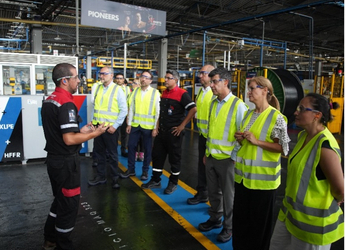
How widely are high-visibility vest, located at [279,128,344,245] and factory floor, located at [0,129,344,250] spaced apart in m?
1.45

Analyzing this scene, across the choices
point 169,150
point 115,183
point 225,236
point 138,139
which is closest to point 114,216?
point 115,183

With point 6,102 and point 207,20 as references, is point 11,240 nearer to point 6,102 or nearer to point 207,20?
point 6,102

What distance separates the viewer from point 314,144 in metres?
1.87

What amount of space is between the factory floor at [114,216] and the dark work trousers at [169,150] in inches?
15.3

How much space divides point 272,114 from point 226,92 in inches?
32.6

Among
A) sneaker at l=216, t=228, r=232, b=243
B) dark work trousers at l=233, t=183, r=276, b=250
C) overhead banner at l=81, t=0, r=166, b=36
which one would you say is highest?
overhead banner at l=81, t=0, r=166, b=36

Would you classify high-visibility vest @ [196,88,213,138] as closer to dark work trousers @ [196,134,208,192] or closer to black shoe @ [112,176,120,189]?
dark work trousers @ [196,134,208,192]

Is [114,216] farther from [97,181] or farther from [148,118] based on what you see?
[148,118]

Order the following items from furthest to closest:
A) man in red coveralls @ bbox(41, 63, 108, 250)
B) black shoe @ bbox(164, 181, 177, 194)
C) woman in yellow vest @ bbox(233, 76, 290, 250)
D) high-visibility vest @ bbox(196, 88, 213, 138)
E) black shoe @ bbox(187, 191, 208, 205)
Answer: black shoe @ bbox(164, 181, 177, 194), black shoe @ bbox(187, 191, 208, 205), high-visibility vest @ bbox(196, 88, 213, 138), man in red coveralls @ bbox(41, 63, 108, 250), woman in yellow vest @ bbox(233, 76, 290, 250)

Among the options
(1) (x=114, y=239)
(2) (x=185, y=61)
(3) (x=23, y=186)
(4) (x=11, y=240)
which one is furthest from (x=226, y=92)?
(2) (x=185, y=61)

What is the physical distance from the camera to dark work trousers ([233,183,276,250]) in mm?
2496

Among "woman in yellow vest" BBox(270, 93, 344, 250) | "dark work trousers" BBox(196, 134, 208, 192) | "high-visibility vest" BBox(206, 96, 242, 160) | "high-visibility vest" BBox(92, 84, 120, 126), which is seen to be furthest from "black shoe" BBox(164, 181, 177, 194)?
"woman in yellow vest" BBox(270, 93, 344, 250)

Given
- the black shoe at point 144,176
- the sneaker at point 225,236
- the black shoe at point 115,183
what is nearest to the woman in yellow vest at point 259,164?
the sneaker at point 225,236

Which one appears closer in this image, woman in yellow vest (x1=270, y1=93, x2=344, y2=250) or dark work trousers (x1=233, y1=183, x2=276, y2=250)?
woman in yellow vest (x1=270, y1=93, x2=344, y2=250)
